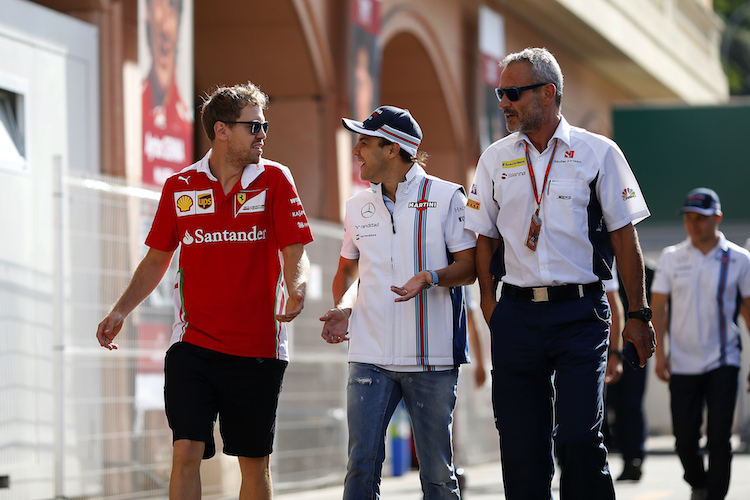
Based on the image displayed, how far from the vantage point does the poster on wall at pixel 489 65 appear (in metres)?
19.9

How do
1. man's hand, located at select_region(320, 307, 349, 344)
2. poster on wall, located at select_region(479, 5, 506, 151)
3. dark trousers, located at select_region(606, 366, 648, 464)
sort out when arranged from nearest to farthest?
man's hand, located at select_region(320, 307, 349, 344) → dark trousers, located at select_region(606, 366, 648, 464) → poster on wall, located at select_region(479, 5, 506, 151)

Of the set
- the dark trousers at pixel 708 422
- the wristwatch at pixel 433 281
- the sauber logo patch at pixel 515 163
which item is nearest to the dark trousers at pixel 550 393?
the wristwatch at pixel 433 281

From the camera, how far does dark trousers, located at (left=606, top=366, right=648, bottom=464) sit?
1209cm

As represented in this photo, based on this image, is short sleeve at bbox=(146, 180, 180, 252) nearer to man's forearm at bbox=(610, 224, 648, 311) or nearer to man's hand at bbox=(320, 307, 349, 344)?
man's hand at bbox=(320, 307, 349, 344)

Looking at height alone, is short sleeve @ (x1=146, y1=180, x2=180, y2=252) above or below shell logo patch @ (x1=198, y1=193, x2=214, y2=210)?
below

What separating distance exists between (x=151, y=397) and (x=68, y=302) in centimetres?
108

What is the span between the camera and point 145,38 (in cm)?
1124

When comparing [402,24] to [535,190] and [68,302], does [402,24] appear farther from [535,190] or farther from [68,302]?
[535,190]

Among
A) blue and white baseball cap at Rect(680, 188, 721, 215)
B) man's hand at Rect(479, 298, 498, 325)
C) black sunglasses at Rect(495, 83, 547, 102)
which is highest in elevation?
black sunglasses at Rect(495, 83, 547, 102)

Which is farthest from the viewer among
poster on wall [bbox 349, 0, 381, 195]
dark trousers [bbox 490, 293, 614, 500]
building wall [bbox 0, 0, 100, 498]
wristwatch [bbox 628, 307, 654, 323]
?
poster on wall [bbox 349, 0, 381, 195]

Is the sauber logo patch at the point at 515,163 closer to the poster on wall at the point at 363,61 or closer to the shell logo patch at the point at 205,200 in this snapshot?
the shell logo patch at the point at 205,200

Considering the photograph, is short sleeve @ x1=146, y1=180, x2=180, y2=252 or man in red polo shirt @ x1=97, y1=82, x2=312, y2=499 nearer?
man in red polo shirt @ x1=97, y1=82, x2=312, y2=499

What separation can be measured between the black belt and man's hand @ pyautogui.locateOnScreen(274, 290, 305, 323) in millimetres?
936

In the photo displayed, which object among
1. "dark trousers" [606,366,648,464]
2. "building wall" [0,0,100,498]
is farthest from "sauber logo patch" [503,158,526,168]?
"dark trousers" [606,366,648,464]
